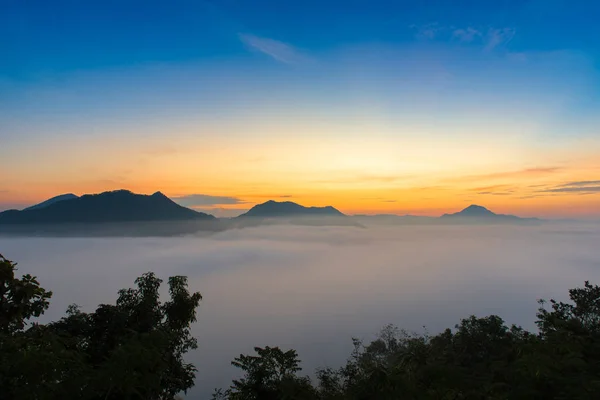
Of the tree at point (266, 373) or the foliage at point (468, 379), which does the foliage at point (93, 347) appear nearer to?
the tree at point (266, 373)

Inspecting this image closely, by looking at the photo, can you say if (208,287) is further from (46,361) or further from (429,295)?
(46,361)

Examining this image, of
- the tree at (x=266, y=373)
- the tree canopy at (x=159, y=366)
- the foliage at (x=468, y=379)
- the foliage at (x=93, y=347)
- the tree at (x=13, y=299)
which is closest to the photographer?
the foliage at (x=93, y=347)

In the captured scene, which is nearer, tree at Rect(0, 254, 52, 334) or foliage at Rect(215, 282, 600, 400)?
foliage at Rect(215, 282, 600, 400)

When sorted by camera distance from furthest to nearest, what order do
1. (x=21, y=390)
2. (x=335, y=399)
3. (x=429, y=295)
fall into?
(x=429, y=295) → (x=335, y=399) → (x=21, y=390)

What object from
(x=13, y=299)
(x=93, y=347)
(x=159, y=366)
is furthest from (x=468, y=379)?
(x=13, y=299)

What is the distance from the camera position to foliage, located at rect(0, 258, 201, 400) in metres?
5.34

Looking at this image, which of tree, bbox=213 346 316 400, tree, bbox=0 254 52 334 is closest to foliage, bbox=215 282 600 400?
tree, bbox=213 346 316 400

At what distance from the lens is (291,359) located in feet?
32.5

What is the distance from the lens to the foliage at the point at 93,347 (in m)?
5.34

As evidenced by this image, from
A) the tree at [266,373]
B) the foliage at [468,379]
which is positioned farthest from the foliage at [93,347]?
the foliage at [468,379]

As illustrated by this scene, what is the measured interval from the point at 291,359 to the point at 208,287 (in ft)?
597

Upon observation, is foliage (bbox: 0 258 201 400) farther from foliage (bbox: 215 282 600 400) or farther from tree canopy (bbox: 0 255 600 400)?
foliage (bbox: 215 282 600 400)

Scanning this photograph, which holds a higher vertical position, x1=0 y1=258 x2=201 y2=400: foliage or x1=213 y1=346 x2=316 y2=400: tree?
x1=0 y1=258 x2=201 y2=400: foliage

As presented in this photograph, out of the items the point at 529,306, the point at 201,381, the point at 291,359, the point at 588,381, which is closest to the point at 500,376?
the point at 588,381
